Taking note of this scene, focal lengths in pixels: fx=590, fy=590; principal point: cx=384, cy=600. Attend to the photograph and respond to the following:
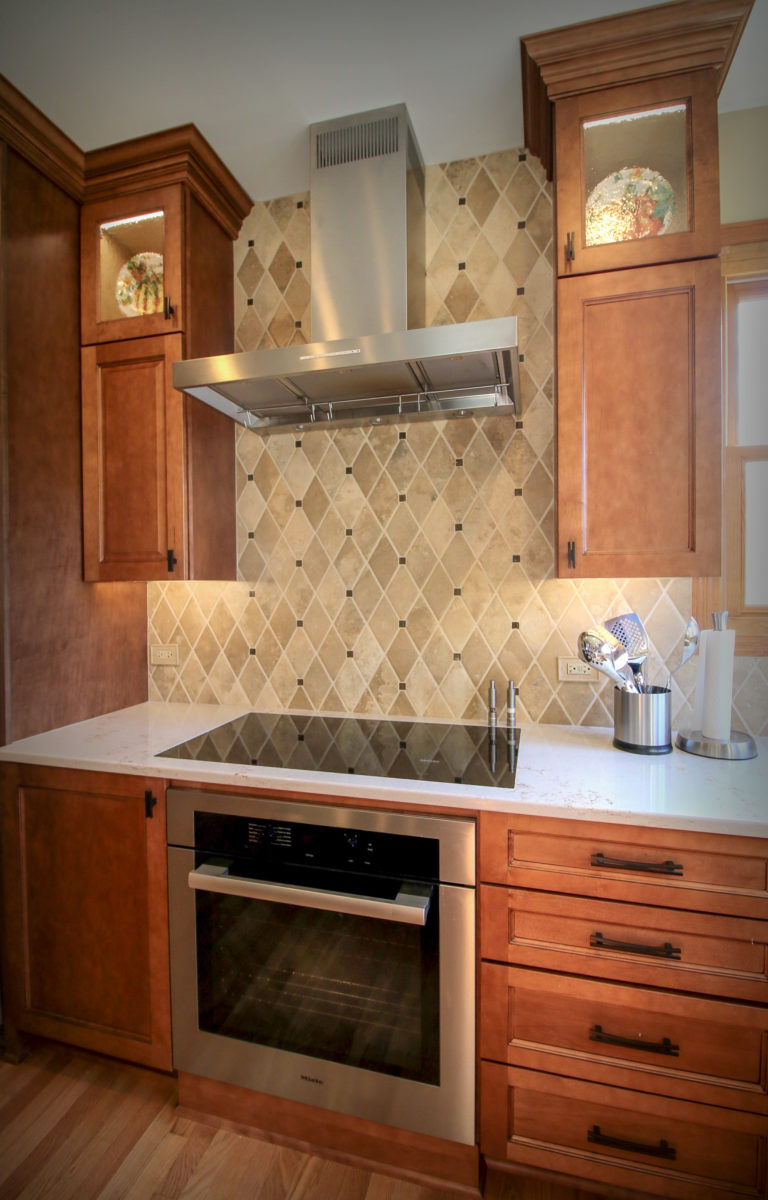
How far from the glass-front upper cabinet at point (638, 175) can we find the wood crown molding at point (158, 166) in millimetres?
1113

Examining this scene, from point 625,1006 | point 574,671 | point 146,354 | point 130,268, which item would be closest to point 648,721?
point 574,671

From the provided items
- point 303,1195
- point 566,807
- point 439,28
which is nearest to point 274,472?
point 439,28

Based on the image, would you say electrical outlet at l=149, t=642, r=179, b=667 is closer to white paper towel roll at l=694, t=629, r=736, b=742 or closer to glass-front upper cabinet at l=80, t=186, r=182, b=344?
glass-front upper cabinet at l=80, t=186, r=182, b=344

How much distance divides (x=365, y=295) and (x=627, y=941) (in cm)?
178

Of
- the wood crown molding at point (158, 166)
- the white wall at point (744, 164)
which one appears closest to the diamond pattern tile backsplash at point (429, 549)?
the wood crown molding at point (158, 166)

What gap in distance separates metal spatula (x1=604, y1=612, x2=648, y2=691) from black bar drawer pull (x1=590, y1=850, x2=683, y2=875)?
1.74 ft

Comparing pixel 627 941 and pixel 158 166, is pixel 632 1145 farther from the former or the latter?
pixel 158 166

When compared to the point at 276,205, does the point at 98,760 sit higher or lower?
lower

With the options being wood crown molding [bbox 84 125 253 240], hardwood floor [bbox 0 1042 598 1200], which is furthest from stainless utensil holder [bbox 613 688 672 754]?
wood crown molding [bbox 84 125 253 240]

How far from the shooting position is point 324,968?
4.66 feet

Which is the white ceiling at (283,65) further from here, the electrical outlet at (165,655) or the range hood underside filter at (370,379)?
the electrical outlet at (165,655)

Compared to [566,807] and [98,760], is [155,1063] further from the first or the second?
[566,807]

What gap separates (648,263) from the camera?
154 centimetres

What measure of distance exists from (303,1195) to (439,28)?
9.42ft
